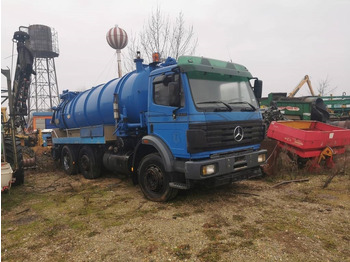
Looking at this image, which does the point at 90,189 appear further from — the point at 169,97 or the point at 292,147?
the point at 292,147

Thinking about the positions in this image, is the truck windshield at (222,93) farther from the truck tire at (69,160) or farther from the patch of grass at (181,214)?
the truck tire at (69,160)

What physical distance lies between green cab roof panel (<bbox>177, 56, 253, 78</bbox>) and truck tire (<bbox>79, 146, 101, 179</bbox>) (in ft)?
14.5

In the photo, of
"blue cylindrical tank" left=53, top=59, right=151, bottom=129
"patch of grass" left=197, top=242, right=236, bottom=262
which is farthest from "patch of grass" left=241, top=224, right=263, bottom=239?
"blue cylindrical tank" left=53, top=59, right=151, bottom=129

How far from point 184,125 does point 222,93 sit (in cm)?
107

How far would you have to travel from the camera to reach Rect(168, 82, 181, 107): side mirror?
4331mm

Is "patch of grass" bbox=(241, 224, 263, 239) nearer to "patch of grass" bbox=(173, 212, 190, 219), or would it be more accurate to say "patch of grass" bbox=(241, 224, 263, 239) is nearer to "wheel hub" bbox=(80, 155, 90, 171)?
"patch of grass" bbox=(173, 212, 190, 219)

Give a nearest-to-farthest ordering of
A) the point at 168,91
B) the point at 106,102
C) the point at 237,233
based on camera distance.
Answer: the point at 237,233, the point at 168,91, the point at 106,102

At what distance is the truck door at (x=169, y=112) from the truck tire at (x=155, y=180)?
1.70 feet

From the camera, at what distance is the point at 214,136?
437 cm

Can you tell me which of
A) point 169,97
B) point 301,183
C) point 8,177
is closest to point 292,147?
point 301,183

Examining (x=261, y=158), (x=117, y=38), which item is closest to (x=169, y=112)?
(x=261, y=158)

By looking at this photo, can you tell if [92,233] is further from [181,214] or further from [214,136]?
[214,136]

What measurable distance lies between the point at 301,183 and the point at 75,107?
7.07m

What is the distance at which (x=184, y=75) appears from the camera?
4.44 meters
